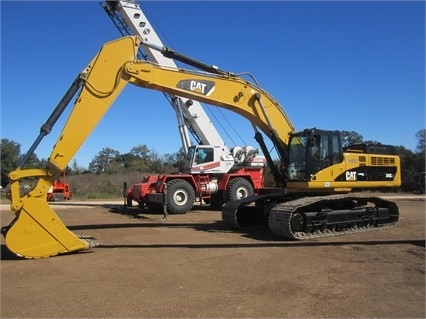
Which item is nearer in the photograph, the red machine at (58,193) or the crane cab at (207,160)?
the crane cab at (207,160)

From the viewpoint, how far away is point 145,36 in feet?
71.7

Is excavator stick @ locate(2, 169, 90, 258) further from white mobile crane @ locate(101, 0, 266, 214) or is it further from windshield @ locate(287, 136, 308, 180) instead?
white mobile crane @ locate(101, 0, 266, 214)

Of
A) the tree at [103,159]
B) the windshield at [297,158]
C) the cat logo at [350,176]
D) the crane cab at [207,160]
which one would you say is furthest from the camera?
the tree at [103,159]

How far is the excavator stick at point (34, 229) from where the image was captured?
8688 mm

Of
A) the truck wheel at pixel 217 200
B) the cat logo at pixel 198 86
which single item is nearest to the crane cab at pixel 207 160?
the truck wheel at pixel 217 200

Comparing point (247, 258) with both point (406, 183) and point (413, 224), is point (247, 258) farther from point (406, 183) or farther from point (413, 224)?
point (406, 183)

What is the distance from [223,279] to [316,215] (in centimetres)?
516

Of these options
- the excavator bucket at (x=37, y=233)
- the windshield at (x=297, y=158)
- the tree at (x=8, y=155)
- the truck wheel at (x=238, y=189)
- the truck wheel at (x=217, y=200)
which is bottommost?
the excavator bucket at (x=37, y=233)

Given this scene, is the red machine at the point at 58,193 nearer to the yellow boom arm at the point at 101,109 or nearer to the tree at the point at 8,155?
the yellow boom arm at the point at 101,109

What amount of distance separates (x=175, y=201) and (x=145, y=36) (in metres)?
8.45

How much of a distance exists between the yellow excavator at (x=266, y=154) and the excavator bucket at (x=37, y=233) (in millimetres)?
17

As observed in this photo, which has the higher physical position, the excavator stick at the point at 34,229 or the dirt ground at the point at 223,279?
the excavator stick at the point at 34,229

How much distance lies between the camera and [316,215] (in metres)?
11.8

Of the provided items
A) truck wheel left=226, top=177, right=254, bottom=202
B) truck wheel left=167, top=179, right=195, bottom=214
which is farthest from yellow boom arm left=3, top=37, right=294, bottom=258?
truck wheel left=226, top=177, right=254, bottom=202
